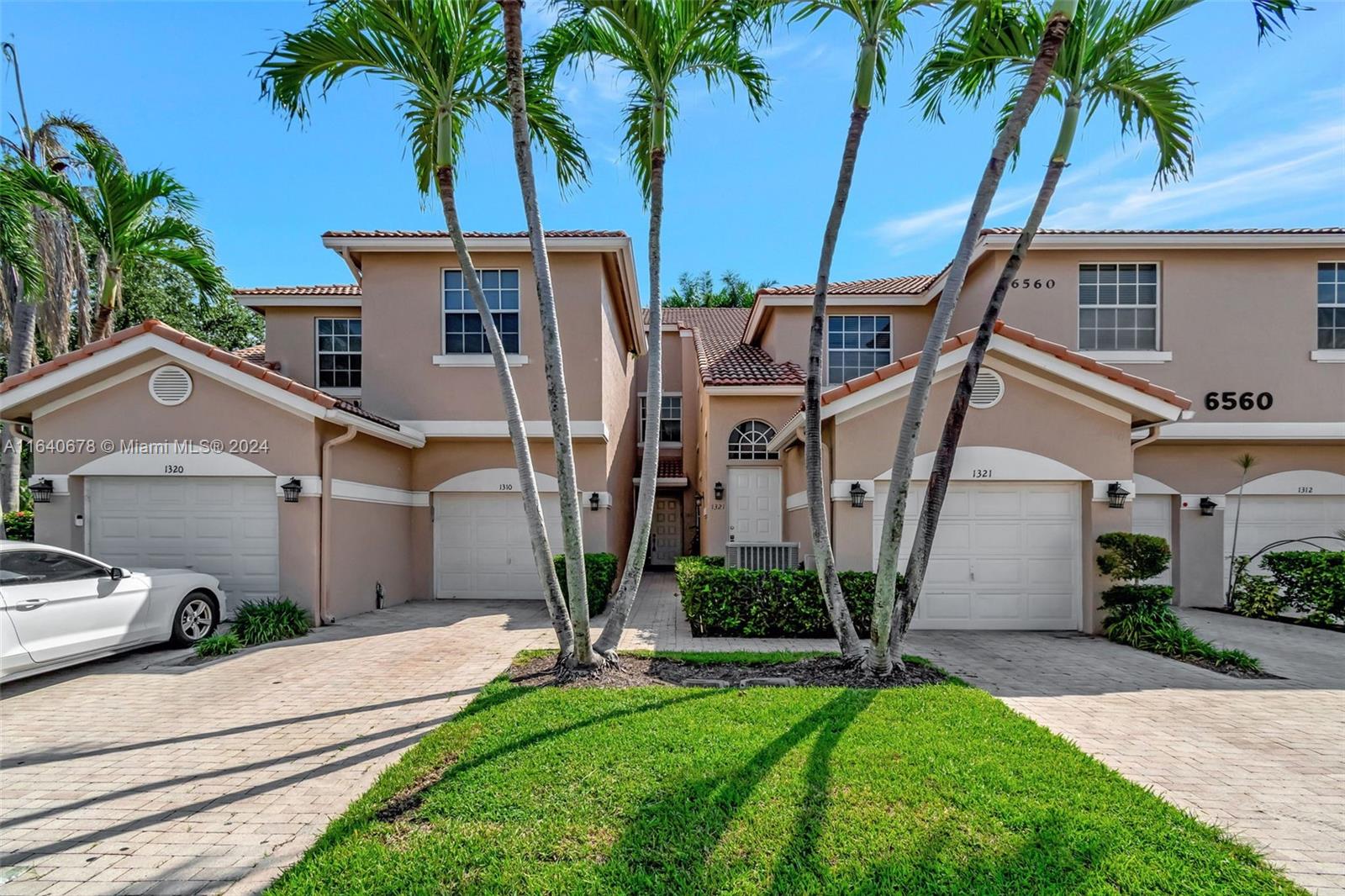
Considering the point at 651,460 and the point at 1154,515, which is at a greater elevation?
the point at 651,460

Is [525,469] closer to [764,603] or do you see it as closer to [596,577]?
[764,603]

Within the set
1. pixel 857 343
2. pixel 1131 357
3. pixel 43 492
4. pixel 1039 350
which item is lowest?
pixel 43 492

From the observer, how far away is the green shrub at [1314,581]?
10.1 metres

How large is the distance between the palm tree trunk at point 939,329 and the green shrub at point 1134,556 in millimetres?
4683

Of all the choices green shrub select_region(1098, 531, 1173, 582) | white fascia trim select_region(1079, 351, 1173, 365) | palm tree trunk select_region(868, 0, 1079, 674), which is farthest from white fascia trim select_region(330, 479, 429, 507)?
white fascia trim select_region(1079, 351, 1173, 365)

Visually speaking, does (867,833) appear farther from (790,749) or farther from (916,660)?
(916,660)

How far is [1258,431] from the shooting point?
39.9ft

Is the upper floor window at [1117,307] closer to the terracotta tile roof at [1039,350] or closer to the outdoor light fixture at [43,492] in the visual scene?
the terracotta tile roof at [1039,350]

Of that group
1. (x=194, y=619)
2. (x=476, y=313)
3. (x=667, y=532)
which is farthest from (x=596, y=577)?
(x=667, y=532)

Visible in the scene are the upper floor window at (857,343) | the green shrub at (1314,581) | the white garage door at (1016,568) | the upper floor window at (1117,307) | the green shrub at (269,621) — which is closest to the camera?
the green shrub at (269,621)

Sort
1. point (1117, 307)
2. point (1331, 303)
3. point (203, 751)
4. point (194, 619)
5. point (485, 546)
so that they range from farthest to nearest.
Answer: point (1117, 307)
point (485, 546)
point (1331, 303)
point (194, 619)
point (203, 751)

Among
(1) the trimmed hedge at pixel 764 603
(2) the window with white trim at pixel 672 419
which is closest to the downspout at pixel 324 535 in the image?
(1) the trimmed hedge at pixel 764 603

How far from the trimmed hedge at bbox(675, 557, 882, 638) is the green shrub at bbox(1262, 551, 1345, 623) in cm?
781

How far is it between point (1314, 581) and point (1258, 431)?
3302mm
